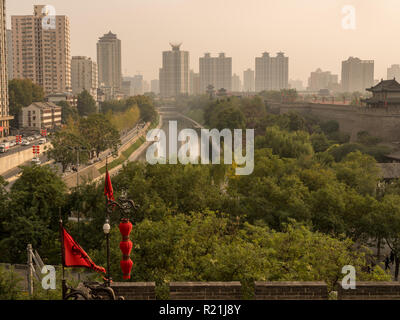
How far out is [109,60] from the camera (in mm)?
81125

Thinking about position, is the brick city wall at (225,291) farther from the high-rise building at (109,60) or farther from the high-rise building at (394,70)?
the high-rise building at (109,60)

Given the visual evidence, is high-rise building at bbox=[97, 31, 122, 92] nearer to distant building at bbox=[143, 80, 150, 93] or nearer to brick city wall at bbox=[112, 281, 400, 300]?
distant building at bbox=[143, 80, 150, 93]

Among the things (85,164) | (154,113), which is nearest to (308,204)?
(85,164)

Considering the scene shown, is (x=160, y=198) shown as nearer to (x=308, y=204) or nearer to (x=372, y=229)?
(x=308, y=204)

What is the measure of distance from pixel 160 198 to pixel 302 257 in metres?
6.35

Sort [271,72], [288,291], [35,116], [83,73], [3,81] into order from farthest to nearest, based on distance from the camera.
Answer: [271,72]
[83,73]
[35,116]
[3,81]
[288,291]

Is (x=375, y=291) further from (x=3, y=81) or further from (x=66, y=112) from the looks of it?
(x=66, y=112)

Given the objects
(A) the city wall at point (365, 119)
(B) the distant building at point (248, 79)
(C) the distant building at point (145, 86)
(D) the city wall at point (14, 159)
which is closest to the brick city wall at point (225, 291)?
(D) the city wall at point (14, 159)

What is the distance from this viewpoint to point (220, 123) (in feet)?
134

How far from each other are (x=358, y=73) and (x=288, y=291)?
64346 millimetres

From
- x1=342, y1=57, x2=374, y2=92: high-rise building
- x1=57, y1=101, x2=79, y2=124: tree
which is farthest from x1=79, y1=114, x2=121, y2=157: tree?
x1=342, y1=57, x2=374, y2=92: high-rise building

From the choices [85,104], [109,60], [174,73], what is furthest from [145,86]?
[85,104]

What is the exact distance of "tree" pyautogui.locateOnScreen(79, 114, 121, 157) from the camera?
34031mm

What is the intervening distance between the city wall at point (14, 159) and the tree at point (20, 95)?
1765 cm
